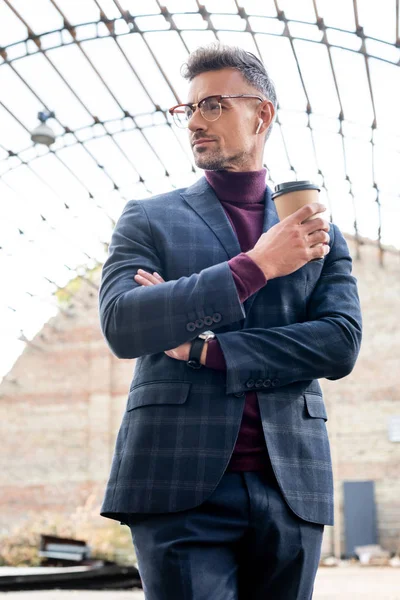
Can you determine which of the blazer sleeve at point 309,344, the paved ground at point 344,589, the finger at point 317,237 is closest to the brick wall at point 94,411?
the paved ground at point 344,589

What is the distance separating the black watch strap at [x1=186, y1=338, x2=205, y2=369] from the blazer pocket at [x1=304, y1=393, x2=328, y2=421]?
0.29 m

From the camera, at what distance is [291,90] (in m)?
16.8

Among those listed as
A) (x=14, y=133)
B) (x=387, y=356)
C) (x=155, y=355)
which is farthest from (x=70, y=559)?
(x=155, y=355)

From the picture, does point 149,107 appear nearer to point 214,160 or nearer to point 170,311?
point 214,160

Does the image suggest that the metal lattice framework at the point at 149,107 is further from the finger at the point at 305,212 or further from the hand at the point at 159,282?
the hand at the point at 159,282

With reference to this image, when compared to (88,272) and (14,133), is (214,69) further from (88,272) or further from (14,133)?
(88,272)

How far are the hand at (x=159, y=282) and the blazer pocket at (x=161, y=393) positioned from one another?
62 mm

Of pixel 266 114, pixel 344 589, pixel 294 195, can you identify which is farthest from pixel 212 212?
pixel 344 589

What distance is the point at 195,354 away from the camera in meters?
1.83

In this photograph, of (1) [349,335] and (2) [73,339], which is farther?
(2) [73,339]

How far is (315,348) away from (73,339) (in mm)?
26059

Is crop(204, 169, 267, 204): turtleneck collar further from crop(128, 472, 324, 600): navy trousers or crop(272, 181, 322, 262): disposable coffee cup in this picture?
crop(128, 472, 324, 600): navy trousers

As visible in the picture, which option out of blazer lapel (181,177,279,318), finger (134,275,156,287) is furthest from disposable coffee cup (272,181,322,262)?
finger (134,275,156,287)

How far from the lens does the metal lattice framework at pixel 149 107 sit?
15.1m
